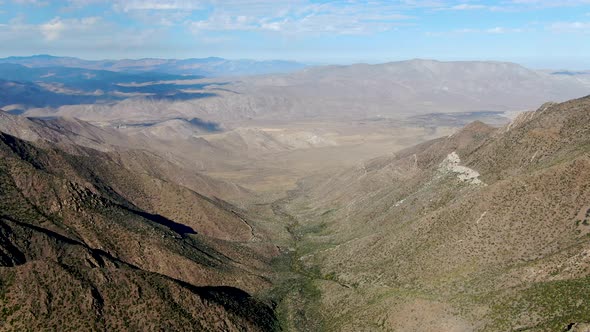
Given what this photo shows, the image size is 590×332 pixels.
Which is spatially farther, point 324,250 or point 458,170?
point 458,170

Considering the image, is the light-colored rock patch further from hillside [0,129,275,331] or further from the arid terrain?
hillside [0,129,275,331]

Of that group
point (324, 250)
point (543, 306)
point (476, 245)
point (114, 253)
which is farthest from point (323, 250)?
point (543, 306)

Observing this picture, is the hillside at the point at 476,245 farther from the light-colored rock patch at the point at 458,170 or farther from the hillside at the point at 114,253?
the hillside at the point at 114,253

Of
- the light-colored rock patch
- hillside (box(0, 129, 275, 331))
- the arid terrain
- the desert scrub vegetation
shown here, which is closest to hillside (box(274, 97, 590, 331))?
the desert scrub vegetation

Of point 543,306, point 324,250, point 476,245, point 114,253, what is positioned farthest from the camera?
point 324,250

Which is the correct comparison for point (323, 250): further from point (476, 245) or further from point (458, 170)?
point (476, 245)

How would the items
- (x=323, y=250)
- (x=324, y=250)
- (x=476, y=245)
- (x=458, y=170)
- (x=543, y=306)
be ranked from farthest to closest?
(x=458, y=170), (x=323, y=250), (x=324, y=250), (x=476, y=245), (x=543, y=306)

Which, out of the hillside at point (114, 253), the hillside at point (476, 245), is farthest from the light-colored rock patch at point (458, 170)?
the hillside at point (114, 253)

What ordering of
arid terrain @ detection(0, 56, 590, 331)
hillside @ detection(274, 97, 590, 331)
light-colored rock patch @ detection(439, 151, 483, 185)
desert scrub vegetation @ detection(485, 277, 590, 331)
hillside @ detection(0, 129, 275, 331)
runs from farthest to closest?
light-colored rock patch @ detection(439, 151, 483, 185) → hillside @ detection(274, 97, 590, 331) → arid terrain @ detection(0, 56, 590, 331) → hillside @ detection(0, 129, 275, 331) → desert scrub vegetation @ detection(485, 277, 590, 331)

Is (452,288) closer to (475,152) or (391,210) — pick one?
(391,210)
